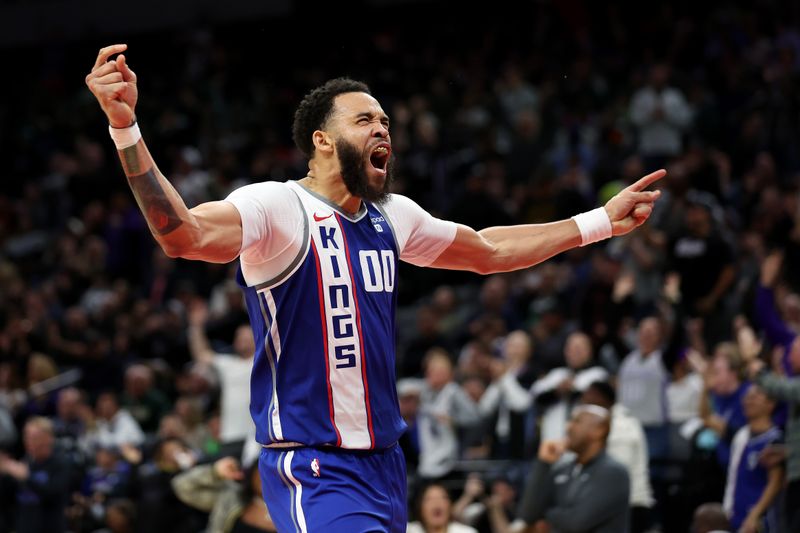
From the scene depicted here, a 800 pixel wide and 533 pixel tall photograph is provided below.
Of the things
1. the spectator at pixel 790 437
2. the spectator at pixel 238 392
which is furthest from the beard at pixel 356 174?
the spectator at pixel 238 392

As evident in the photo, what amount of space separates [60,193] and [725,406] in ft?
41.5

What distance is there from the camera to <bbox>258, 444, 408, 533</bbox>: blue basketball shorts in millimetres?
4828

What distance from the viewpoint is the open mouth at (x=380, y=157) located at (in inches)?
206

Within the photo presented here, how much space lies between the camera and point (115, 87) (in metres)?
4.34

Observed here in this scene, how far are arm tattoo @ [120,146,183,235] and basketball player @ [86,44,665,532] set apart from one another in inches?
6.2

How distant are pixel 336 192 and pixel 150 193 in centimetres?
101

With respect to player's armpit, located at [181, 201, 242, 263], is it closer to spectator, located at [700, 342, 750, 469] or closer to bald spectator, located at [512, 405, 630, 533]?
bald spectator, located at [512, 405, 630, 533]

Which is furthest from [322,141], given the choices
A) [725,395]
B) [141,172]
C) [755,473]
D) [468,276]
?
[468,276]

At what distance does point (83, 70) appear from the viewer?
2414 cm

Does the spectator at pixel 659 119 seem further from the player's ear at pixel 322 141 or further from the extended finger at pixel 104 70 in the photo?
the extended finger at pixel 104 70

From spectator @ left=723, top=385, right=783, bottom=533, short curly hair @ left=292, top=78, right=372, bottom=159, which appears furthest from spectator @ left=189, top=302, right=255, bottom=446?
short curly hair @ left=292, top=78, right=372, bottom=159

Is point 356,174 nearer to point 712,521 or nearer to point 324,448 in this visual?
point 324,448

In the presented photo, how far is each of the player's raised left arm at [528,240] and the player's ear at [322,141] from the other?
78 cm

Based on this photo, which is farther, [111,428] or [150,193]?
[111,428]
